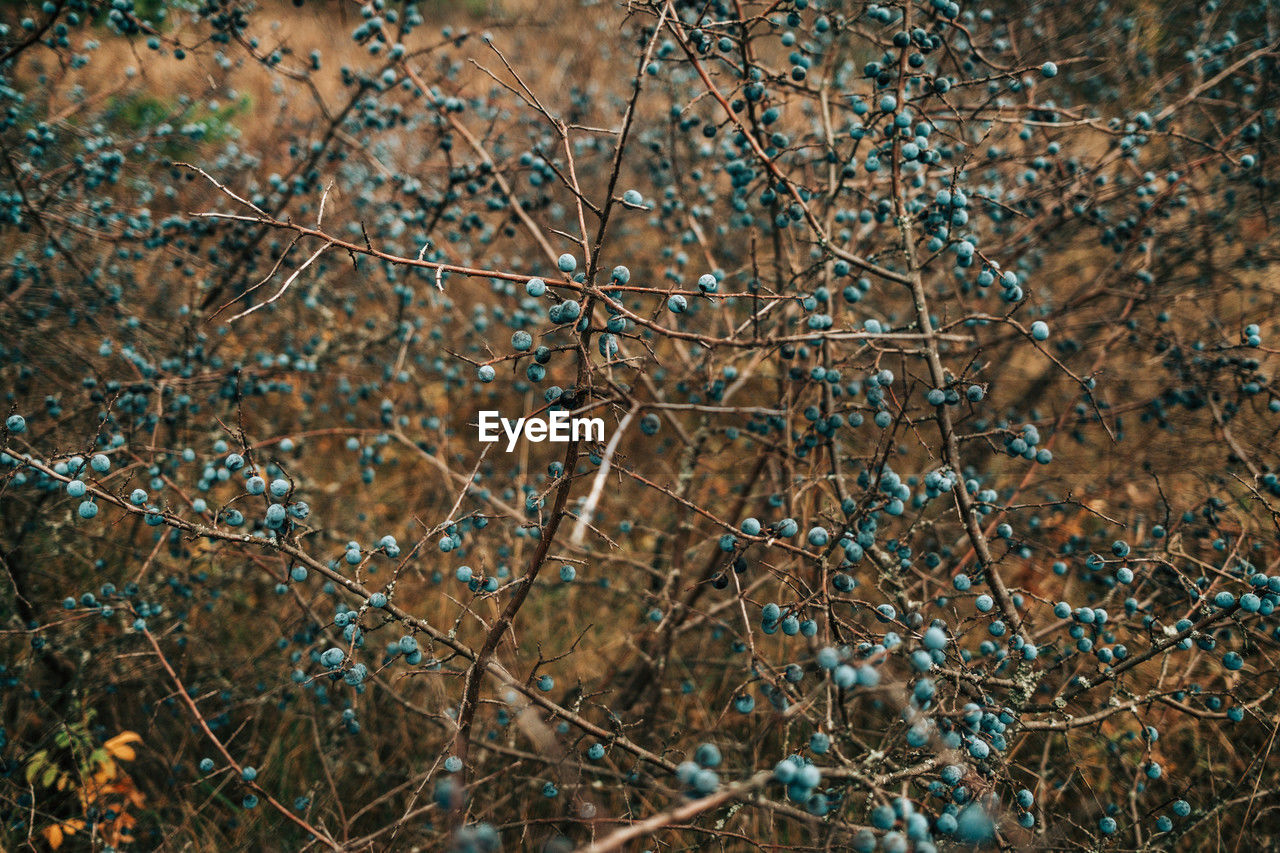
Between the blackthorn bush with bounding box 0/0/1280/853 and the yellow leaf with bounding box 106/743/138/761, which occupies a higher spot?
the blackthorn bush with bounding box 0/0/1280/853

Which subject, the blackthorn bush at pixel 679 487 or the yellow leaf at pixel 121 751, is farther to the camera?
the yellow leaf at pixel 121 751

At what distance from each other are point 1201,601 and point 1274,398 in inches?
60.7

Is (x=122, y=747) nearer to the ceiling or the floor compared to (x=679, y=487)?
nearer to the floor

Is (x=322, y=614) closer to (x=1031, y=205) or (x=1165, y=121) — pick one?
(x=1031, y=205)

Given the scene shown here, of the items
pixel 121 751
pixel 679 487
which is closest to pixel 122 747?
pixel 121 751

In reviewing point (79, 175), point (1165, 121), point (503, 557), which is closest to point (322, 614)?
point (503, 557)

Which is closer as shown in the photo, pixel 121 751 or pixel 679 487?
pixel 121 751

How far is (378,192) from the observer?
17.7 ft

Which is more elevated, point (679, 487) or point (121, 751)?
point (679, 487)

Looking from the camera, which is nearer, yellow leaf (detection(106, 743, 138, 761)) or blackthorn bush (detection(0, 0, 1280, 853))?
blackthorn bush (detection(0, 0, 1280, 853))

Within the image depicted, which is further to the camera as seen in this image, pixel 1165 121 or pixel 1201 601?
pixel 1165 121

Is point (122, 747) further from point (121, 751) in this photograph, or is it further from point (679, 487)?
point (679, 487)

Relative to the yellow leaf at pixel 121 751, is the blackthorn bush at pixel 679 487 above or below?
above

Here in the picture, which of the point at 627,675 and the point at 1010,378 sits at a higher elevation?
the point at 1010,378
